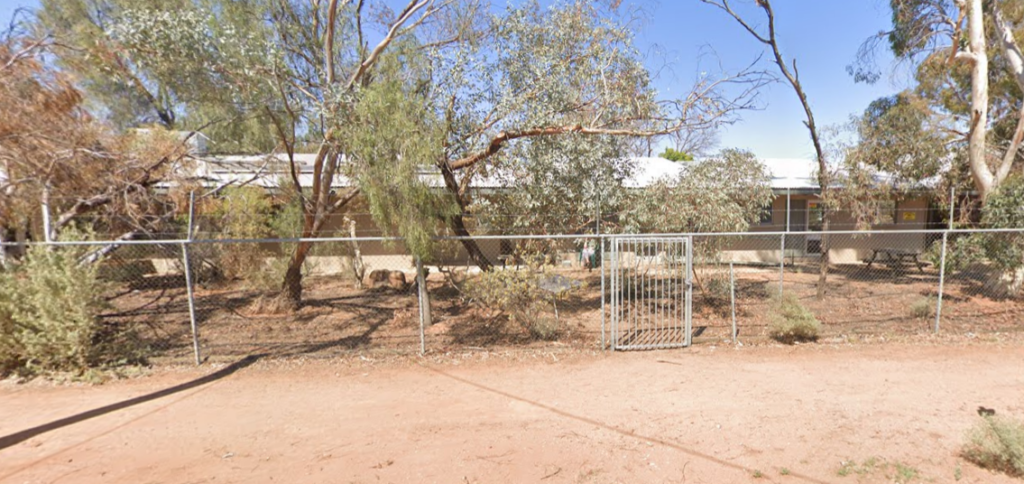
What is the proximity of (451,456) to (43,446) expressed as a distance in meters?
3.47

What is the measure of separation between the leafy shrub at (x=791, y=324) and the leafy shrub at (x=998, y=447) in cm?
286

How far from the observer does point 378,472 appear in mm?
3178

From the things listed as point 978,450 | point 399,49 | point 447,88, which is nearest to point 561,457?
point 978,450

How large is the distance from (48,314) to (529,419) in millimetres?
5604

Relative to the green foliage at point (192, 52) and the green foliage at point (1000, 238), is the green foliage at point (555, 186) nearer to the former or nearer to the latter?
the green foliage at point (192, 52)

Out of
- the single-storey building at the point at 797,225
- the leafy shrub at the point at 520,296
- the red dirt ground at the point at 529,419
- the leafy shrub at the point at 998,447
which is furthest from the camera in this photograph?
the single-storey building at the point at 797,225

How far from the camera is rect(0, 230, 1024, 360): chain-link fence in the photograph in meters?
6.16

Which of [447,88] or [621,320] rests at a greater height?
[447,88]

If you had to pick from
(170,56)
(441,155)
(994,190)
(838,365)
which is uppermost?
(170,56)

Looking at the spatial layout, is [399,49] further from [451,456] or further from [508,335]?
[451,456]

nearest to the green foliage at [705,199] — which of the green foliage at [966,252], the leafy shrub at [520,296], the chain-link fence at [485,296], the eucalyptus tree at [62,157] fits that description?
the chain-link fence at [485,296]

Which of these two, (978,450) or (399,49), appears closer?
(978,450)

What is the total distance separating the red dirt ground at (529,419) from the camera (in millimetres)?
3209

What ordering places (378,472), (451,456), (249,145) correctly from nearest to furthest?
(378,472)
(451,456)
(249,145)
